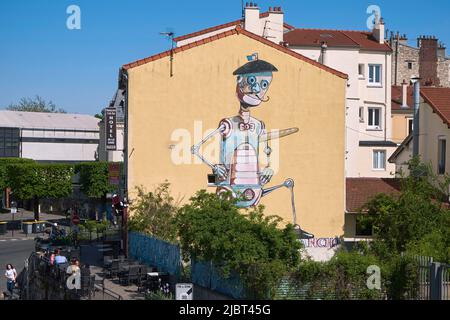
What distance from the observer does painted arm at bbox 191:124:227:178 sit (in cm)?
3641

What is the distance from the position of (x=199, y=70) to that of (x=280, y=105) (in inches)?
170

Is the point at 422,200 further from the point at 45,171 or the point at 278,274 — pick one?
the point at 45,171

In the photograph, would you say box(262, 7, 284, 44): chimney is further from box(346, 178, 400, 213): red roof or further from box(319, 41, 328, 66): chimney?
box(346, 178, 400, 213): red roof

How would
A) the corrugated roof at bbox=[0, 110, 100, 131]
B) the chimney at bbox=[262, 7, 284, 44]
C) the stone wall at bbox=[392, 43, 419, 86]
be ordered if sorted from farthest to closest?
the corrugated roof at bbox=[0, 110, 100, 131]
the stone wall at bbox=[392, 43, 419, 86]
the chimney at bbox=[262, 7, 284, 44]

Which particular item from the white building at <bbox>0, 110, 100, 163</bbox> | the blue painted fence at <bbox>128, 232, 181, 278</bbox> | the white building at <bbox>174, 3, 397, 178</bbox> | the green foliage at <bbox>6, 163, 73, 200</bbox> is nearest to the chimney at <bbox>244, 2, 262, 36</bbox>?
the white building at <bbox>174, 3, 397, 178</bbox>

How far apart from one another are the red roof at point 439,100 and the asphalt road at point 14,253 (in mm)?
22121

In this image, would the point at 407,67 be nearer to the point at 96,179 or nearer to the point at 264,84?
the point at 96,179

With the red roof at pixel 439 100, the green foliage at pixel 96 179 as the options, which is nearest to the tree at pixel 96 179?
the green foliage at pixel 96 179

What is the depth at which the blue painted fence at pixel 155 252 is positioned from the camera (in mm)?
28711

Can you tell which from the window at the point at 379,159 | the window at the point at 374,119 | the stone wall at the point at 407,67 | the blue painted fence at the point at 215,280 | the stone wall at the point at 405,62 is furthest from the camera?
the stone wall at the point at 405,62

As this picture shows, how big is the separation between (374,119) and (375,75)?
3.25 m

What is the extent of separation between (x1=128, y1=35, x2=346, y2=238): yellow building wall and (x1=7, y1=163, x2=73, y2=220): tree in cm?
2529

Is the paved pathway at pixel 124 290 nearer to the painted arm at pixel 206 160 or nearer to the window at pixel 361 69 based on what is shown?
the painted arm at pixel 206 160
